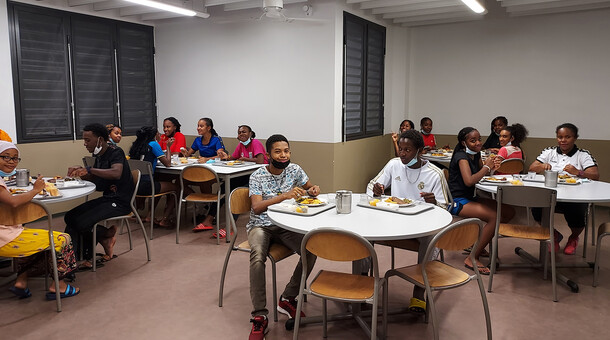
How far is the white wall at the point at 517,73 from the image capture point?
22.0 feet

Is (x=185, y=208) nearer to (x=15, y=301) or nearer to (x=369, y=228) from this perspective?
(x=15, y=301)

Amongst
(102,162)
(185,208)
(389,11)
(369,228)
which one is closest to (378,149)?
(389,11)

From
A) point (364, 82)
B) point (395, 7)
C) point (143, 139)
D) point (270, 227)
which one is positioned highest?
point (395, 7)

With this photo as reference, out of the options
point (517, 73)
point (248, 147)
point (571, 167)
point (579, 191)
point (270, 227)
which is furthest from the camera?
point (517, 73)

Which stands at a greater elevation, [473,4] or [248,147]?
[473,4]

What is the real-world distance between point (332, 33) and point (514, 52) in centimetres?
305

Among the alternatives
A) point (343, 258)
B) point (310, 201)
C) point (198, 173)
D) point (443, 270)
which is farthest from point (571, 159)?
point (198, 173)

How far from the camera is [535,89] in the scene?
7.12 m

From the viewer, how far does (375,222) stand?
279 centimetres

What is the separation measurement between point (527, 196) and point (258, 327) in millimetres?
2222

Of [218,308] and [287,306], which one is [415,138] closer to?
[287,306]

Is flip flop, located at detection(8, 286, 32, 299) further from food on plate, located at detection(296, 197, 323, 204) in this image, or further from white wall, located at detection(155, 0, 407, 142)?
white wall, located at detection(155, 0, 407, 142)

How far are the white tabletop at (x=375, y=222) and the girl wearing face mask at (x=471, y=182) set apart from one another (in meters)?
1.05

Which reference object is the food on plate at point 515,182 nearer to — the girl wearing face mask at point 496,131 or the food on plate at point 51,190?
the girl wearing face mask at point 496,131
